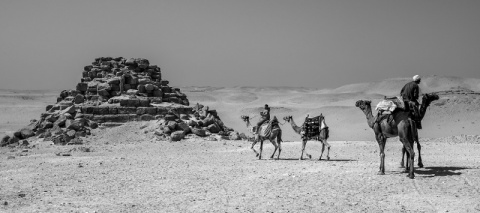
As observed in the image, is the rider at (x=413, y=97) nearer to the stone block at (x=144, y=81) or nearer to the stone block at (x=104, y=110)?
the stone block at (x=104, y=110)

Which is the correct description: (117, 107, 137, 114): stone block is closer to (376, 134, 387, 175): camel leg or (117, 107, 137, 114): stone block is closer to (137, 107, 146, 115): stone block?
(137, 107, 146, 115): stone block

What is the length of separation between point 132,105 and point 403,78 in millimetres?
72173

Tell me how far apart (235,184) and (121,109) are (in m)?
17.0

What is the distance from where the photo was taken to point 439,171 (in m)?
13.2

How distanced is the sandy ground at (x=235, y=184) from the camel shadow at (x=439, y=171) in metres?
0.03

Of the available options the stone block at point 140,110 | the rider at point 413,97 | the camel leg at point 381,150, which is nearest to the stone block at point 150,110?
the stone block at point 140,110

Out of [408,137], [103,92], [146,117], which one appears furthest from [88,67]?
[408,137]

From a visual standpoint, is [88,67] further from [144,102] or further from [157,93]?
[144,102]

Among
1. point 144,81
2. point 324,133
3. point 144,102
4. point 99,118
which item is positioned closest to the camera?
point 324,133

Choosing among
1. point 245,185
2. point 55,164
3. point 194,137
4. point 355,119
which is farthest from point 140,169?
point 355,119

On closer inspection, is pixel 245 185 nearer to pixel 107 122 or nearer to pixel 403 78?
pixel 107 122

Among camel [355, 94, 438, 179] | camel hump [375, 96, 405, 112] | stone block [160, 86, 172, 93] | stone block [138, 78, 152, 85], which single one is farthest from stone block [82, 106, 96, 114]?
camel hump [375, 96, 405, 112]

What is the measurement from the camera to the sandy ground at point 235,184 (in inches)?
411

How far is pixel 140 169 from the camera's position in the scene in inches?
639
